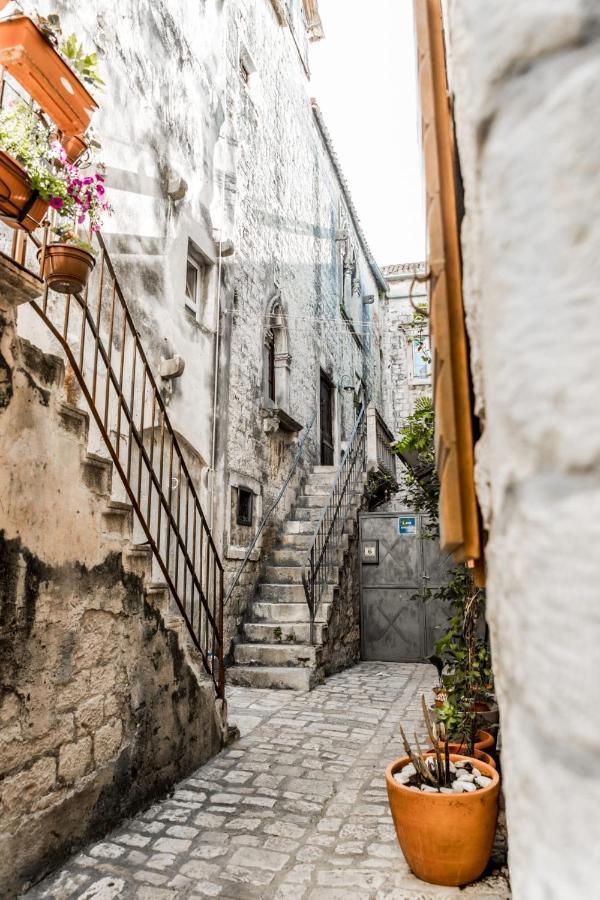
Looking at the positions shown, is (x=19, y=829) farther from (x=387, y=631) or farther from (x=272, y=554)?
(x=387, y=631)

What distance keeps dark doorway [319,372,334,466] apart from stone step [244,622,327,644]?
19.6ft

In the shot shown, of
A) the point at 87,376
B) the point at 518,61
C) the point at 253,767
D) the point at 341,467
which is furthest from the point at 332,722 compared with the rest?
the point at 518,61

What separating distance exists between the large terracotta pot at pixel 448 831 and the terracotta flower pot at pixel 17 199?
10.7 ft

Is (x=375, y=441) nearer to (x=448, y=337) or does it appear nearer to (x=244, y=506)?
(x=244, y=506)

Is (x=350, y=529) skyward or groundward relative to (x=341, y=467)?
groundward

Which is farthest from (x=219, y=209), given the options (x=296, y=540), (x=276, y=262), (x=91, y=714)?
(x=91, y=714)

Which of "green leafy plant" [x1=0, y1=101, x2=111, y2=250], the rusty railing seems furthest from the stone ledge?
the rusty railing

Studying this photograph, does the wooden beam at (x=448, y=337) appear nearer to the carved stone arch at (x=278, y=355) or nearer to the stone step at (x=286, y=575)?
the stone step at (x=286, y=575)

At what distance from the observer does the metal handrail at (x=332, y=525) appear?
25.2ft

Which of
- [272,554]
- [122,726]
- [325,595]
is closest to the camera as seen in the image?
[122,726]

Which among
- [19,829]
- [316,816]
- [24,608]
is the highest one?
[24,608]

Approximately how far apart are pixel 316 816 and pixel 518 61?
4.08 metres

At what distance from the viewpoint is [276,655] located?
7203 mm

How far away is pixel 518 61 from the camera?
584 mm
